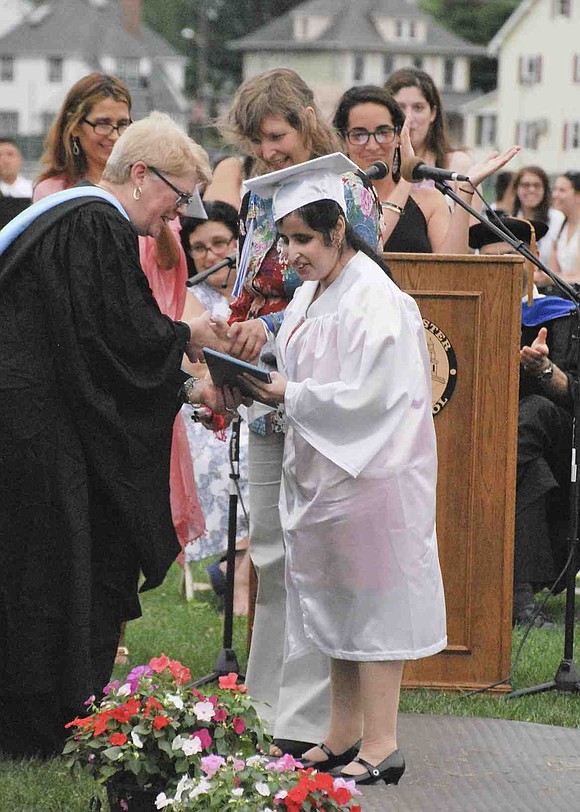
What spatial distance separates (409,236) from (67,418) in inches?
76.9

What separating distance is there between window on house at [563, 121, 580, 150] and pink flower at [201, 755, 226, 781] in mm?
65456

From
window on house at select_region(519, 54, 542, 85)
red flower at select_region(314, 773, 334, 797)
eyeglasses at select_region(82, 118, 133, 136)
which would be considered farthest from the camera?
window on house at select_region(519, 54, 542, 85)

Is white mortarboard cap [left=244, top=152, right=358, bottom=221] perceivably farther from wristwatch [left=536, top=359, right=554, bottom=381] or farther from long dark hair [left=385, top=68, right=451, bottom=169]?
long dark hair [left=385, top=68, right=451, bottom=169]

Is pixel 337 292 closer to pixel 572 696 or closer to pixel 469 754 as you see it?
pixel 469 754

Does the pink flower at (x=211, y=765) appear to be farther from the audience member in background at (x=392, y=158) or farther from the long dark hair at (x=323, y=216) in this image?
the audience member in background at (x=392, y=158)

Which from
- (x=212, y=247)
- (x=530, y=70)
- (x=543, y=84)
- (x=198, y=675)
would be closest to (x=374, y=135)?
(x=212, y=247)

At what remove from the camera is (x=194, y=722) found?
14.1 ft

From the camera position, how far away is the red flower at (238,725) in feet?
14.1

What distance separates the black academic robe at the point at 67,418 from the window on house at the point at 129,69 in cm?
7874

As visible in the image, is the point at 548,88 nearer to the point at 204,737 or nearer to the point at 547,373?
the point at 547,373

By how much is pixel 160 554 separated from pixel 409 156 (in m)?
1.85

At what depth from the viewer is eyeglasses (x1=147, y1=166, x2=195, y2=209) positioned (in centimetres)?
506

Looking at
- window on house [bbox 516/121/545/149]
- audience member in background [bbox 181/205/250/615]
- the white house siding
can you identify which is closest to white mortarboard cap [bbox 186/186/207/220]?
audience member in background [bbox 181/205/250/615]

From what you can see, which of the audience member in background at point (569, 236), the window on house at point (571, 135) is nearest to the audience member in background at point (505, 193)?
the audience member in background at point (569, 236)
